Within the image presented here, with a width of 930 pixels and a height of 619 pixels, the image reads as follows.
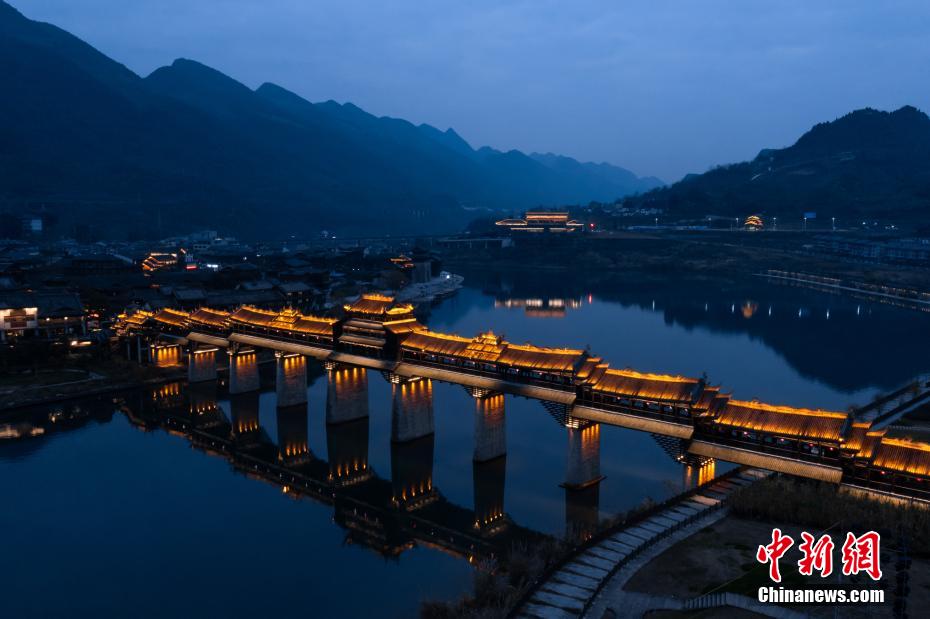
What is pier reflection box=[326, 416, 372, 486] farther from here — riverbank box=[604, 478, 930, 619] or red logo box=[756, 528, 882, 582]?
red logo box=[756, 528, 882, 582]

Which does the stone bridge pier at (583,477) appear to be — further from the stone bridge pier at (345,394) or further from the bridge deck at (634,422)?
the stone bridge pier at (345,394)

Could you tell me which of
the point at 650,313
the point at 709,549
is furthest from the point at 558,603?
the point at 650,313

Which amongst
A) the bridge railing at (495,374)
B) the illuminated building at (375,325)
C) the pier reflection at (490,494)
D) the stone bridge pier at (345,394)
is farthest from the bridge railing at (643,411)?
the stone bridge pier at (345,394)

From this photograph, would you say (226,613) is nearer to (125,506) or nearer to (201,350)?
(125,506)

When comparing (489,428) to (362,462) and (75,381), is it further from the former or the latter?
(75,381)

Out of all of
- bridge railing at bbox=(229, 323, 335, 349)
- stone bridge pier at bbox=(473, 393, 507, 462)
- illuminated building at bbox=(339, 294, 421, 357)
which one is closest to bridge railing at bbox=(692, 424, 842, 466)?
stone bridge pier at bbox=(473, 393, 507, 462)
